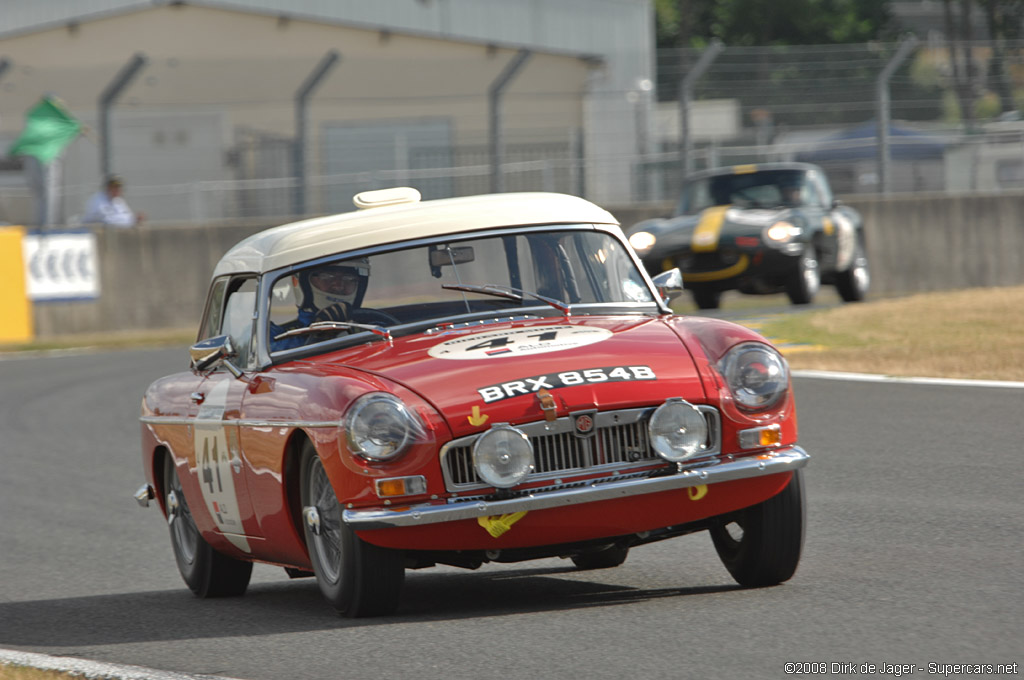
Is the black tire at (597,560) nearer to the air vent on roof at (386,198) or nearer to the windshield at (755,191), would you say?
the air vent on roof at (386,198)

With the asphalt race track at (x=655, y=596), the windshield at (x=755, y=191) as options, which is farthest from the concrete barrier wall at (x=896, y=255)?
the asphalt race track at (x=655, y=596)

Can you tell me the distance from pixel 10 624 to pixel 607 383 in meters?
2.61

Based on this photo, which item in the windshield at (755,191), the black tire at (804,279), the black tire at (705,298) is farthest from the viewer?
the black tire at (705,298)

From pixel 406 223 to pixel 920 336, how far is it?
7.97m

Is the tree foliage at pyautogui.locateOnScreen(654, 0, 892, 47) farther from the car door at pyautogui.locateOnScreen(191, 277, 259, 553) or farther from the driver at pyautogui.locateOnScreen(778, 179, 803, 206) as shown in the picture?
the car door at pyautogui.locateOnScreen(191, 277, 259, 553)

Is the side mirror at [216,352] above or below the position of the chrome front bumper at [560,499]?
above

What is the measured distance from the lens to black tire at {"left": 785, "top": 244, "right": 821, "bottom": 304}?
53.2 feet

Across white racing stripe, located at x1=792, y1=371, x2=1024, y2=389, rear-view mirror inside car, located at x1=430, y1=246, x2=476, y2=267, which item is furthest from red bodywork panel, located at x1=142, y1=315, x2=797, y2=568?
white racing stripe, located at x1=792, y1=371, x2=1024, y2=389

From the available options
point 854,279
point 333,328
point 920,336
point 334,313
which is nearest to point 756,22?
point 854,279

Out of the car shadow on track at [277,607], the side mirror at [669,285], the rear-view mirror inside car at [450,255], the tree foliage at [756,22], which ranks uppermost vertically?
the tree foliage at [756,22]

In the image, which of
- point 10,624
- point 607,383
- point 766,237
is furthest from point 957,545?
point 766,237

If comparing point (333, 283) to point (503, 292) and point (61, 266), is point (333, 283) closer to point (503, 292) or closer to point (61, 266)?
point (503, 292)

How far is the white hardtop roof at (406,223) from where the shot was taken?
6.36 meters

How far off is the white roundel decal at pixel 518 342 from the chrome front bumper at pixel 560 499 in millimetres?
531
